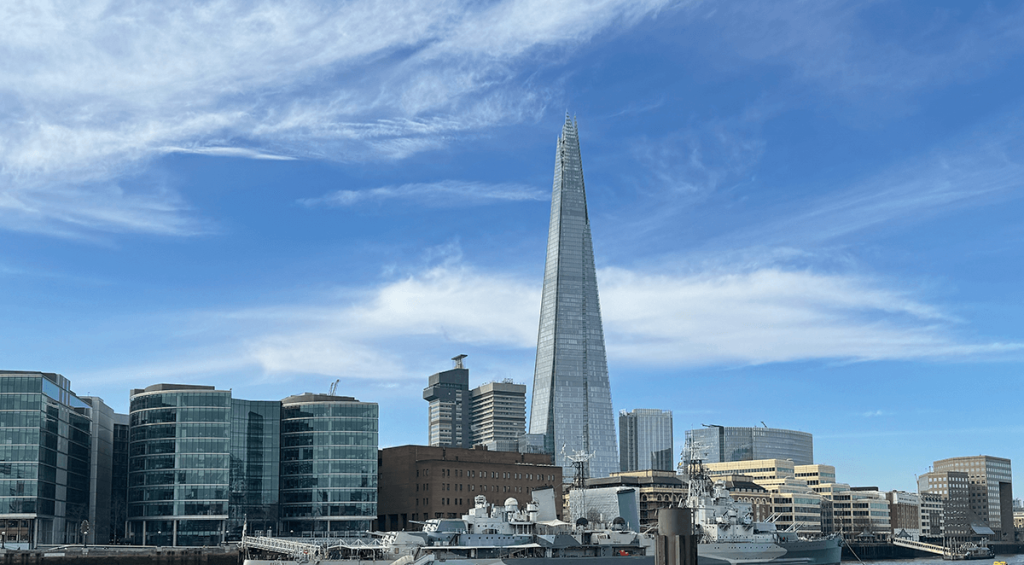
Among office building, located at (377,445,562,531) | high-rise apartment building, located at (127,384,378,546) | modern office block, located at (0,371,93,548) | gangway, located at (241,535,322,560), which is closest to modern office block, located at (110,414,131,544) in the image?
high-rise apartment building, located at (127,384,378,546)

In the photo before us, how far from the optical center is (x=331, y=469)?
581 feet

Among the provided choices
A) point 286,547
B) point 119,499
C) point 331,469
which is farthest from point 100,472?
point 286,547

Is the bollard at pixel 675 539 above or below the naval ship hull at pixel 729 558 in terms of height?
above

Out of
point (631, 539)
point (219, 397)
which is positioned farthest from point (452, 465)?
point (631, 539)

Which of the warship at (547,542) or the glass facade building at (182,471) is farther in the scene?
the glass facade building at (182,471)

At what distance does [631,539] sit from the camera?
9231 cm

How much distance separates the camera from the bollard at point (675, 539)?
19828 mm

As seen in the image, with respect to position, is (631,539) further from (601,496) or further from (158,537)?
(158,537)

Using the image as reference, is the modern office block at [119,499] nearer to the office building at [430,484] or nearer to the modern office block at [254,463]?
the modern office block at [254,463]

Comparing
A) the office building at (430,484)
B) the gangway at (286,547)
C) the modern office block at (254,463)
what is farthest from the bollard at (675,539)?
the office building at (430,484)

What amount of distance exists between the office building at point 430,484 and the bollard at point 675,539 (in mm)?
165177

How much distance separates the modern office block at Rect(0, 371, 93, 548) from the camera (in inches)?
5738

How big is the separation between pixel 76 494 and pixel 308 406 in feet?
136

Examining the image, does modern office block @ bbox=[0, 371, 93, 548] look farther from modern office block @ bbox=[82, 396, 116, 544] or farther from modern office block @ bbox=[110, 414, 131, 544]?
modern office block @ bbox=[82, 396, 116, 544]
